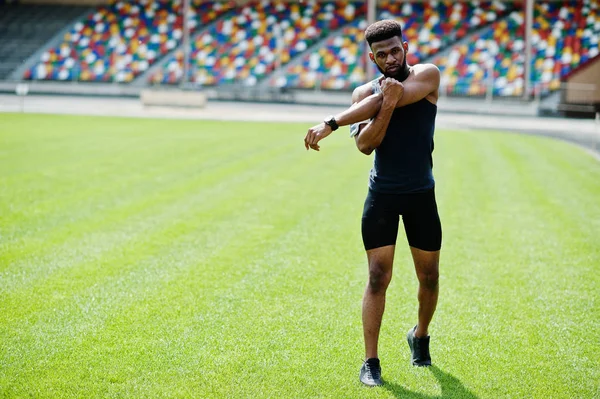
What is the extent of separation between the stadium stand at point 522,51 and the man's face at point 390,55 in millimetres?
32989

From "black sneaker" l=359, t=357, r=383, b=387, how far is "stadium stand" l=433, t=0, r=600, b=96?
1301 inches

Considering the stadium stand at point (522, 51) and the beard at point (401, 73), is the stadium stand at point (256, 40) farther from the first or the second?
the beard at point (401, 73)

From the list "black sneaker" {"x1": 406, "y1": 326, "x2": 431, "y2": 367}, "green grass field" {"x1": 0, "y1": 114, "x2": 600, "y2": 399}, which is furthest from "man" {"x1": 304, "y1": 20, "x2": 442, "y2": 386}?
"green grass field" {"x1": 0, "y1": 114, "x2": 600, "y2": 399}

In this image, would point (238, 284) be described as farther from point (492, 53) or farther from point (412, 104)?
point (492, 53)

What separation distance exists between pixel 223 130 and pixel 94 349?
58.1ft

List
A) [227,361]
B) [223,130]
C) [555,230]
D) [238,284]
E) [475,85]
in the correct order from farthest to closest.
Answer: [475,85] < [223,130] < [555,230] < [238,284] < [227,361]

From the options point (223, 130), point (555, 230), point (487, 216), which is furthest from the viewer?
point (223, 130)

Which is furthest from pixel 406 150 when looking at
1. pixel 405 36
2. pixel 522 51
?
pixel 405 36

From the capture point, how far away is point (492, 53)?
38.6 m

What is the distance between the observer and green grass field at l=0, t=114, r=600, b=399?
439 cm

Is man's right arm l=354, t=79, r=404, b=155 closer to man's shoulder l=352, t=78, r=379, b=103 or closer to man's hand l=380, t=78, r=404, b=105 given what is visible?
man's hand l=380, t=78, r=404, b=105

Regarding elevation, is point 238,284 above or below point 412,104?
below

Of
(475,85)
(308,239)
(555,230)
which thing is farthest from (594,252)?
(475,85)

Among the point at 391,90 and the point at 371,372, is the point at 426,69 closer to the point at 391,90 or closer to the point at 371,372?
the point at 391,90
